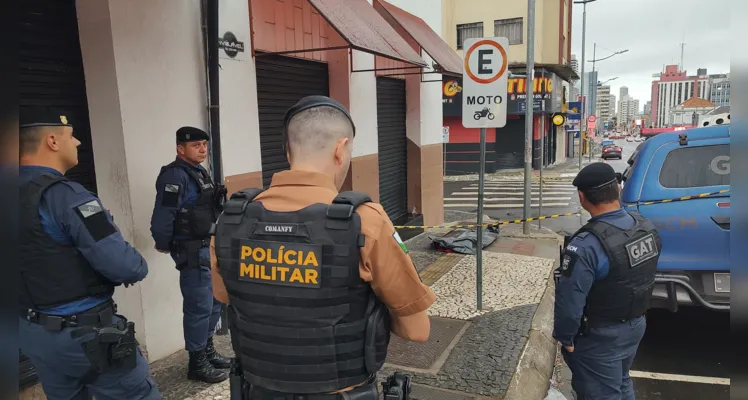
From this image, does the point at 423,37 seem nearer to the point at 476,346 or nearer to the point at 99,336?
the point at 476,346

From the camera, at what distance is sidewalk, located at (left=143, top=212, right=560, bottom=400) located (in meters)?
3.80

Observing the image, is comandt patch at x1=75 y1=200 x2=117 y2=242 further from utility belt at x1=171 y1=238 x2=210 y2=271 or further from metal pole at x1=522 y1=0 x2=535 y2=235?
metal pole at x1=522 y1=0 x2=535 y2=235

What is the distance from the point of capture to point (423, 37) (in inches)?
341

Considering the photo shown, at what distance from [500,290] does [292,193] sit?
16.2 ft

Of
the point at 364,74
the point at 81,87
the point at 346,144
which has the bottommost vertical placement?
the point at 346,144

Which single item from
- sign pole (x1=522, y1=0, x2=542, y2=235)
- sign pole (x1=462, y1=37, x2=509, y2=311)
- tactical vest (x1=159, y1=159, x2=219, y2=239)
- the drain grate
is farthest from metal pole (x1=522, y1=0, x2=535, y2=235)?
tactical vest (x1=159, y1=159, x2=219, y2=239)

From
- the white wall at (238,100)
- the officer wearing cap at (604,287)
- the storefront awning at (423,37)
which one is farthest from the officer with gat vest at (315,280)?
the storefront awning at (423,37)

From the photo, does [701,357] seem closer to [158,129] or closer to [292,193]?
[292,193]

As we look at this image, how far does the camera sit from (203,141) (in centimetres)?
380

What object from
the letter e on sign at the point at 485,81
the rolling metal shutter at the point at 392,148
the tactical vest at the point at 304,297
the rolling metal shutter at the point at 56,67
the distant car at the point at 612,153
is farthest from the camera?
the distant car at the point at 612,153

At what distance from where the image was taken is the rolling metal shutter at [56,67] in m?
3.38

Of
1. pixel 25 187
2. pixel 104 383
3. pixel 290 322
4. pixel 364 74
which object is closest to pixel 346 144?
pixel 290 322

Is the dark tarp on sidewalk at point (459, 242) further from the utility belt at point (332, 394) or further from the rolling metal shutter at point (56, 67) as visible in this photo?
the utility belt at point (332, 394)

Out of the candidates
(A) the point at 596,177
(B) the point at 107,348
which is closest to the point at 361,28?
(A) the point at 596,177
